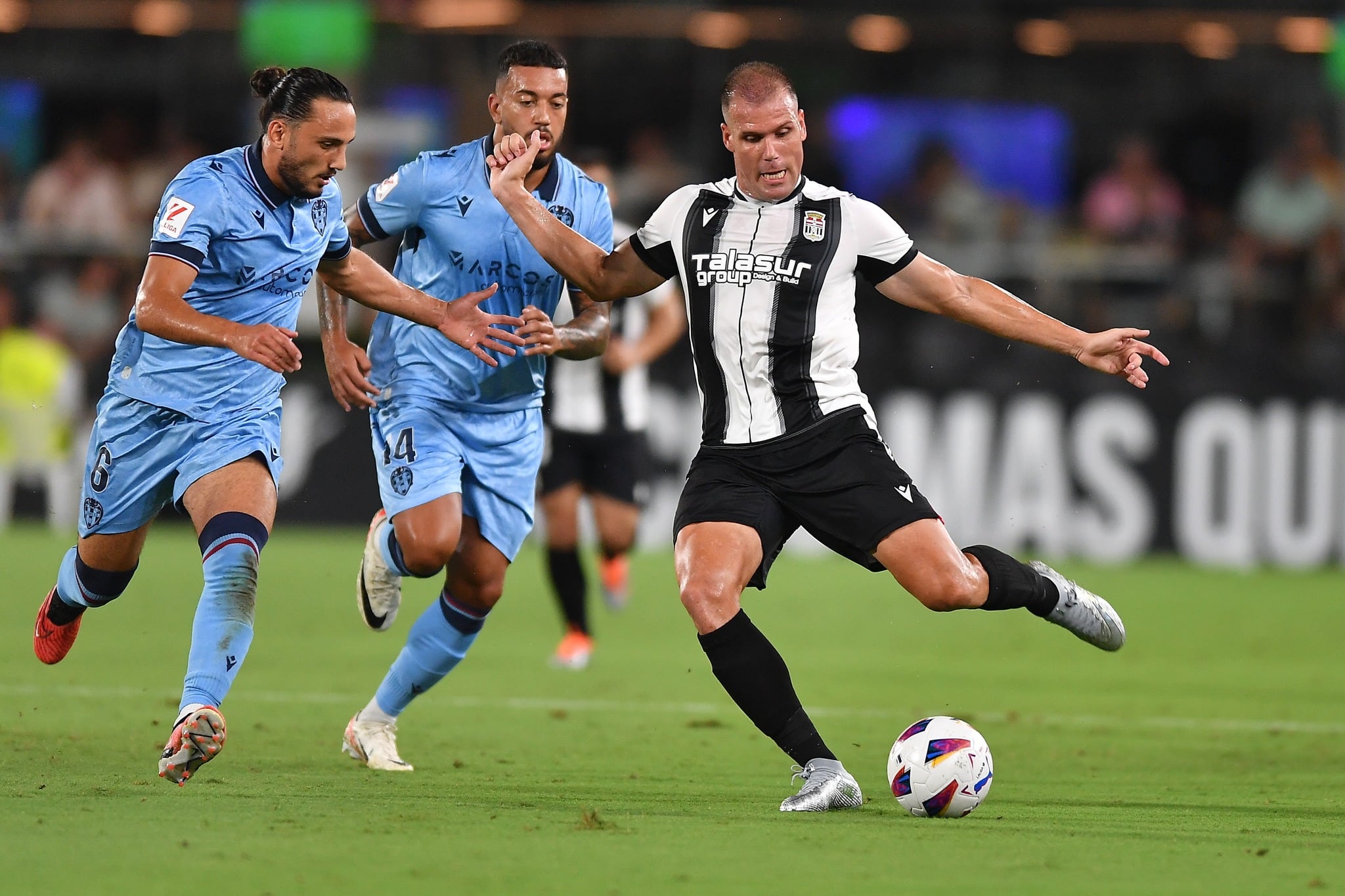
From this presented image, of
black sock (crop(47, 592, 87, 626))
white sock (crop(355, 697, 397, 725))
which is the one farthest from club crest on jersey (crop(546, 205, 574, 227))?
black sock (crop(47, 592, 87, 626))

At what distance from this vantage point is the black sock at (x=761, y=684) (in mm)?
5750

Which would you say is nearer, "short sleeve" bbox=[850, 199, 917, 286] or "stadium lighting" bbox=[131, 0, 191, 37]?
A: "short sleeve" bbox=[850, 199, 917, 286]

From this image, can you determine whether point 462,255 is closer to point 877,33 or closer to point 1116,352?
point 1116,352

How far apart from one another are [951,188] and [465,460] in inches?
433

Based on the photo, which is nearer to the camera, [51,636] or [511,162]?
[511,162]

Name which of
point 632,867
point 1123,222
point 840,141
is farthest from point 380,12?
point 632,867

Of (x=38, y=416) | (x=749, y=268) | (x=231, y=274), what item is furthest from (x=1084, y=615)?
(x=38, y=416)

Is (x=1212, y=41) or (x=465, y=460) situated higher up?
(x=1212, y=41)

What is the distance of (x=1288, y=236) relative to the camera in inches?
679

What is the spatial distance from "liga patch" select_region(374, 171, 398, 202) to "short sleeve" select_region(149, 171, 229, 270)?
0.86 metres

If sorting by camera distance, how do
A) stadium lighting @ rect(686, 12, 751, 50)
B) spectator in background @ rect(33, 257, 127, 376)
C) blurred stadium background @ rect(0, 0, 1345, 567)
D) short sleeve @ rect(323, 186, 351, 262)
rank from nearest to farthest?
short sleeve @ rect(323, 186, 351, 262)
blurred stadium background @ rect(0, 0, 1345, 567)
spectator in background @ rect(33, 257, 127, 376)
stadium lighting @ rect(686, 12, 751, 50)

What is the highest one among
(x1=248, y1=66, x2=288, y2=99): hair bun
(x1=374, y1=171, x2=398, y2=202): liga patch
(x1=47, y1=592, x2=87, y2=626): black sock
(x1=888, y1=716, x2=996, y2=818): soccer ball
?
(x1=248, y1=66, x2=288, y2=99): hair bun

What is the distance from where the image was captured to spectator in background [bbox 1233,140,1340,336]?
16.4 metres

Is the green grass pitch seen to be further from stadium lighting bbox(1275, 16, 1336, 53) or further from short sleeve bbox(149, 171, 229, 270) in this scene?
stadium lighting bbox(1275, 16, 1336, 53)
